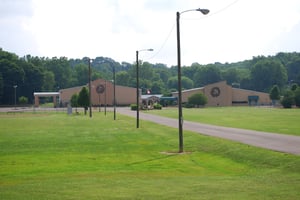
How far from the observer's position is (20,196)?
12188 millimetres

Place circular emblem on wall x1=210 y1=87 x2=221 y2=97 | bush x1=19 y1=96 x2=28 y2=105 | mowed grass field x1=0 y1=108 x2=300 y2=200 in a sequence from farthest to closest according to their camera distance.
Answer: bush x1=19 y1=96 x2=28 y2=105, circular emblem on wall x1=210 y1=87 x2=221 y2=97, mowed grass field x1=0 y1=108 x2=300 y2=200

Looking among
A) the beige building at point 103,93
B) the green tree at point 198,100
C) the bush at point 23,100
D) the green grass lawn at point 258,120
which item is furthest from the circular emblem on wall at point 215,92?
the green grass lawn at point 258,120

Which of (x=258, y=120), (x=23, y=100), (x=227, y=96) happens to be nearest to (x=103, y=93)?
(x=23, y=100)

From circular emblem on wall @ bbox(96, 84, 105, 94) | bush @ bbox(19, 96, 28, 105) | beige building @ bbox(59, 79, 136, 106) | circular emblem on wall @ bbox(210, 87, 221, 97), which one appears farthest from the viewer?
Answer: bush @ bbox(19, 96, 28, 105)

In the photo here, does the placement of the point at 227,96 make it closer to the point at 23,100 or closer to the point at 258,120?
the point at 23,100

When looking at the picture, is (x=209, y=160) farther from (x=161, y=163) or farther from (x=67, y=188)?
(x=67, y=188)

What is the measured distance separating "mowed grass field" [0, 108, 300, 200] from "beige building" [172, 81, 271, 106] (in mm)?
112991

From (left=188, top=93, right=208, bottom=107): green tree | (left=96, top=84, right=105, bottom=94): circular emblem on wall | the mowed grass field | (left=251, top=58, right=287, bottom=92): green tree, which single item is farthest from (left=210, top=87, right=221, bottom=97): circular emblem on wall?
the mowed grass field

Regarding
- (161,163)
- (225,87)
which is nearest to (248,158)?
(161,163)

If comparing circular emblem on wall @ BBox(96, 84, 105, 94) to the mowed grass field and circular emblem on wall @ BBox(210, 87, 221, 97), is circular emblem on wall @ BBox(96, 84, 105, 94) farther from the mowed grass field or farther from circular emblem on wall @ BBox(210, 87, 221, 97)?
the mowed grass field

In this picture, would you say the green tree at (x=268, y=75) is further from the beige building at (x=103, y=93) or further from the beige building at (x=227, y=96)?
the beige building at (x=103, y=93)

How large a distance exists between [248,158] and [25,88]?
151457 millimetres

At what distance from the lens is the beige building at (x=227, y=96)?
146 metres

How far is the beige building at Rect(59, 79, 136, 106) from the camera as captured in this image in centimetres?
14450
